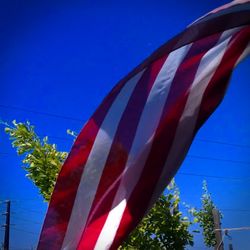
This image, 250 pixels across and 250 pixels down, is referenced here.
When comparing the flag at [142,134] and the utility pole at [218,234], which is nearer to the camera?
the flag at [142,134]

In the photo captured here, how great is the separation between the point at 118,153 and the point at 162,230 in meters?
3.82

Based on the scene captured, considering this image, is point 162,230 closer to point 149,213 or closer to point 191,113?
point 149,213

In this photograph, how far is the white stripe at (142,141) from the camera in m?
2.91

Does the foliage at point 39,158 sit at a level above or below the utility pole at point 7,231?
below

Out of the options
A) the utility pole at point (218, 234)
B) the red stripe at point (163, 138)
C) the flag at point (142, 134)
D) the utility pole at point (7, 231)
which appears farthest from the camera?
the utility pole at point (7, 231)

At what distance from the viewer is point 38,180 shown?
22.4ft

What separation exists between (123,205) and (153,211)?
154 inches

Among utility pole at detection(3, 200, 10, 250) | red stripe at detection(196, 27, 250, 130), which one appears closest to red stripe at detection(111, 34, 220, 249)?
red stripe at detection(196, 27, 250, 130)

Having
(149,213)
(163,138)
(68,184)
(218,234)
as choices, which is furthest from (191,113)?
(218,234)

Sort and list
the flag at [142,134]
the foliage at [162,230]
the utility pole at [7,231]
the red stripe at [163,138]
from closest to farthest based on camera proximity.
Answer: the red stripe at [163,138]
the flag at [142,134]
the foliage at [162,230]
the utility pole at [7,231]

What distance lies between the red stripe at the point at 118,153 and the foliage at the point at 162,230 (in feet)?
Answer: 11.4

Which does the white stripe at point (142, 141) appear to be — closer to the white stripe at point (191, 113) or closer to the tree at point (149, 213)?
the white stripe at point (191, 113)

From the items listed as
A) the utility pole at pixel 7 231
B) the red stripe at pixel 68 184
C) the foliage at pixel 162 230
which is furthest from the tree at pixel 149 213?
the utility pole at pixel 7 231

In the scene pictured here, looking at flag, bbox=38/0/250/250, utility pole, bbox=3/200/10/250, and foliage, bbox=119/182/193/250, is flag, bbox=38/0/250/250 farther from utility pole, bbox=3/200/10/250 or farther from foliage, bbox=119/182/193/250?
utility pole, bbox=3/200/10/250
